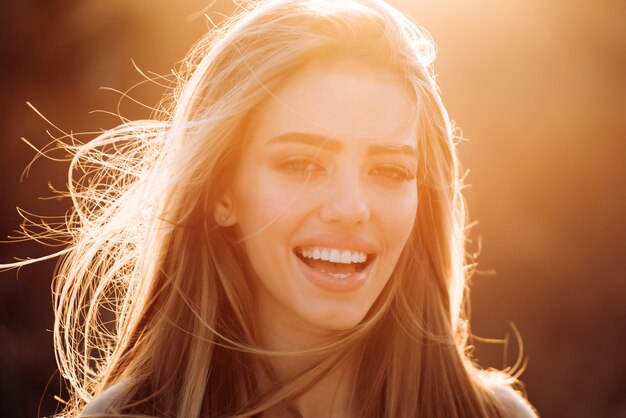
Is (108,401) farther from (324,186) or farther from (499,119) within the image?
(499,119)

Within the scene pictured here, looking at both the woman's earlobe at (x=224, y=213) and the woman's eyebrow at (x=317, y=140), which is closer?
the woman's eyebrow at (x=317, y=140)

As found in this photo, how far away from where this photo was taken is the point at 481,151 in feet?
22.9

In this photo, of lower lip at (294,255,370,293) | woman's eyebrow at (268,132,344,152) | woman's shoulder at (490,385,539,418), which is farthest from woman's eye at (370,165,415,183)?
woman's shoulder at (490,385,539,418)

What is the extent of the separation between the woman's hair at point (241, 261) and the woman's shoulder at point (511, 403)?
0.04 m

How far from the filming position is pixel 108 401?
228 centimetres

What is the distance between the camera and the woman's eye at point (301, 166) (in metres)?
2.17

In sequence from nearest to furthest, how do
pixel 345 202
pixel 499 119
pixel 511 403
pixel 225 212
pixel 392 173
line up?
1. pixel 345 202
2. pixel 392 173
3. pixel 225 212
4. pixel 511 403
5. pixel 499 119

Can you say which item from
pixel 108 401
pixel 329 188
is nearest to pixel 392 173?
pixel 329 188

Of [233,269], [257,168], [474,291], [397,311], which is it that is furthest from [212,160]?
[474,291]

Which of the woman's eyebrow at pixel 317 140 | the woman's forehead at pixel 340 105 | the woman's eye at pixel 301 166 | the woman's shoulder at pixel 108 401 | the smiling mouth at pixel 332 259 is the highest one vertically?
the woman's forehead at pixel 340 105

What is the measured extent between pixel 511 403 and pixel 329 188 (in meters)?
0.97

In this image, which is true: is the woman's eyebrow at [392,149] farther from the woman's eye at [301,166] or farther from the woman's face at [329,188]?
the woman's eye at [301,166]

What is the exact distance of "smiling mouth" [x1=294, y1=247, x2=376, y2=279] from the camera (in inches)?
85.4

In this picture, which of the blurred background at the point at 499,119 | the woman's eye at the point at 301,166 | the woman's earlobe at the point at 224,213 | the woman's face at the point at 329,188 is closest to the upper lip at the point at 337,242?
the woman's face at the point at 329,188
